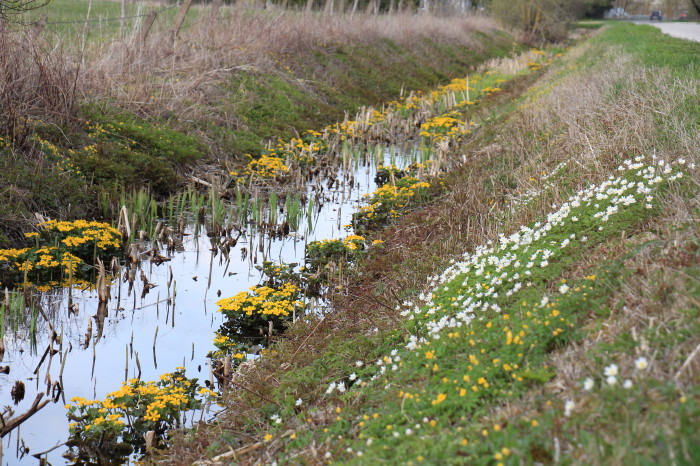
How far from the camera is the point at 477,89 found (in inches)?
851

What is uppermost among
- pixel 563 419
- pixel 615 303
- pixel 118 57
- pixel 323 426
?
pixel 118 57

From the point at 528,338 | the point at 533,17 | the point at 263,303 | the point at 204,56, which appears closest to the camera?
the point at 528,338

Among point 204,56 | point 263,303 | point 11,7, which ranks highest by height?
point 11,7

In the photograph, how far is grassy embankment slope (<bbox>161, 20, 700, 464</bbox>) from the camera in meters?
3.09

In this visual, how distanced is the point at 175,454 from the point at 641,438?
297 centimetres

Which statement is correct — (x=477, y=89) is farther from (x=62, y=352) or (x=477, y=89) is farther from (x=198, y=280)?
(x=62, y=352)

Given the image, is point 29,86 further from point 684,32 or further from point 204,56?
point 684,32

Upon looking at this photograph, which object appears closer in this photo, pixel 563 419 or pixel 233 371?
pixel 563 419

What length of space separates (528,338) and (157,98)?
385 inches

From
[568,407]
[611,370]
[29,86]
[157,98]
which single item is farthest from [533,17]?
[568,407]

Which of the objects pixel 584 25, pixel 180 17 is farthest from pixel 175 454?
pixel 584 25

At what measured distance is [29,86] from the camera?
937cm

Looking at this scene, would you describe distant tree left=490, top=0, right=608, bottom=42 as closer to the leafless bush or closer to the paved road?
the paved road

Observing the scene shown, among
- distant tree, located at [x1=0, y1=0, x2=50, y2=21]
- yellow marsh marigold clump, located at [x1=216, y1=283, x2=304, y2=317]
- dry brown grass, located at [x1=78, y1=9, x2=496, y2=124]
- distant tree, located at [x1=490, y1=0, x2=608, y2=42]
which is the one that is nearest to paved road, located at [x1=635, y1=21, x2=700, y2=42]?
dry brown grass, located at [x1=78, y1=9, x2=496, y2=124]
